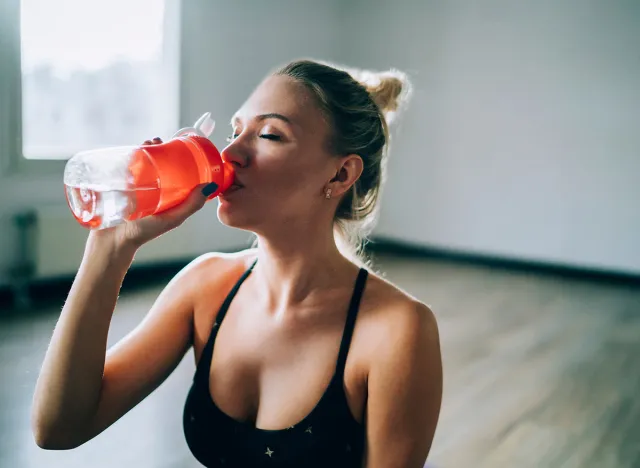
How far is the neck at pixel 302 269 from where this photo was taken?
40.4 inches

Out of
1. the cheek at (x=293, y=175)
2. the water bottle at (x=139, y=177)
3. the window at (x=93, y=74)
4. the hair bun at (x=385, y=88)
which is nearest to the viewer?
the water bottle at (x=139, y=177)

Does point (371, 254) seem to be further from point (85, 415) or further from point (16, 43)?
point (85, 415)

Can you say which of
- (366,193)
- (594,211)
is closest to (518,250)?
(594,211)

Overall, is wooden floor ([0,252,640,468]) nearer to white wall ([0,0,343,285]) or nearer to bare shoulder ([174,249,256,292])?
white wall ([0,0,343,285])

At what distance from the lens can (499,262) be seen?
Result: 504 centimetres

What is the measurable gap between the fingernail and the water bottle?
13 mm

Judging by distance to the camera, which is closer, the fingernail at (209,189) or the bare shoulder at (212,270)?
the fingernail at (209,189)

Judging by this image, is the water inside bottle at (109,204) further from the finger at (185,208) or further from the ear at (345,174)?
the ear at (345,174)

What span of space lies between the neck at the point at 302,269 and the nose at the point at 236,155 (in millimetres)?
143

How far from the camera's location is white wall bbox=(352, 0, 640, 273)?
4547 millimetres

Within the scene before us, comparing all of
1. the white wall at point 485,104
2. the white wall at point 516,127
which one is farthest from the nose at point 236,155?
the white wall at point 516,127

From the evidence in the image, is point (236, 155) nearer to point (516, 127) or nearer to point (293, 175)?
point (293, 175)

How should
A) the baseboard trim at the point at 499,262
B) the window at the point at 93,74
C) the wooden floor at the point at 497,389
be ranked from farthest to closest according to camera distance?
1. the baseboard trim at the point at 499,262
2. the window at the point at 93,74
3. the wooden floor at the point at 497,389

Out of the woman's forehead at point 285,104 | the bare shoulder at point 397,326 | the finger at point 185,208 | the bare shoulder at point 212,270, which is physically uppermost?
the woman's forehead at point 285,104
